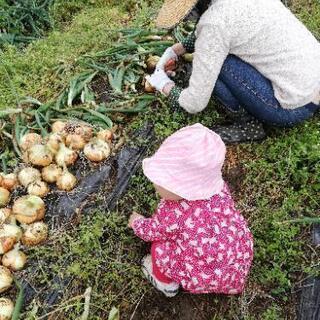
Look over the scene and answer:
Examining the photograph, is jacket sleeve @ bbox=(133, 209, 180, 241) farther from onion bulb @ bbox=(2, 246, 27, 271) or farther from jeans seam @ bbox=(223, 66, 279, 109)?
jeans seam @ bbox=(223, 66, 279, 109)

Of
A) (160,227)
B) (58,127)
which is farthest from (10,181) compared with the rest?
(160,227)

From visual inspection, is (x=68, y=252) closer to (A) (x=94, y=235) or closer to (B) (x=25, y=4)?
(A) (x=94, y=235)

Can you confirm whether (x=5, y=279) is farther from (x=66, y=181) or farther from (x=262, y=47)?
(x=262, y=47)

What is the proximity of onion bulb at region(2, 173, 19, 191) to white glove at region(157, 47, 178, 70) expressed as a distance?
3.40ft

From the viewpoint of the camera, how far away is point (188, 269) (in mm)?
2195

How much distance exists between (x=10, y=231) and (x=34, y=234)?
0.37ft

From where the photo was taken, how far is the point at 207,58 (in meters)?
2.54

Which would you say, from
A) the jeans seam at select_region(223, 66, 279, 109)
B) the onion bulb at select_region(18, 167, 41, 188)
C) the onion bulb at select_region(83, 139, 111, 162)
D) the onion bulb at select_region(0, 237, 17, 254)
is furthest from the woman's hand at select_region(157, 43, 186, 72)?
the onion bulb at select_region(0, 237, 17, 254)

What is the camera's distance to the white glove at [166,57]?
10.1 ft

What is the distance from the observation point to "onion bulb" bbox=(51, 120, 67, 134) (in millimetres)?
2932

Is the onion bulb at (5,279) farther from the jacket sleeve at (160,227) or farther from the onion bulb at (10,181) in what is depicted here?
the jacket sleeve at (160,227)

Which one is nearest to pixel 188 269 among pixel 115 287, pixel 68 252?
pixel 115 287

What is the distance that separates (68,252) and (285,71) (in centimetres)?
138

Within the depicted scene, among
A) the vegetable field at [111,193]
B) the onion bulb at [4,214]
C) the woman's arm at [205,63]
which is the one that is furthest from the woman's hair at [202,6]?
the onion bulb at [4,214]
